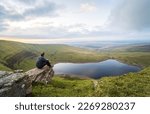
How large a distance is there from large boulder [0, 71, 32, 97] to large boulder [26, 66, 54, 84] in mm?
5189

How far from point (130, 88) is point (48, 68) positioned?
52.5ft

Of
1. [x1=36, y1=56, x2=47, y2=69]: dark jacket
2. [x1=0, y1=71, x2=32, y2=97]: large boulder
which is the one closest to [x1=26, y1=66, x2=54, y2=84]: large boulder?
[x1=36, y1=56, x2=47, y2=69]: dark jacket

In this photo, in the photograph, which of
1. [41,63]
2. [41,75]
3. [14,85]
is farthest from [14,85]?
[41,63]

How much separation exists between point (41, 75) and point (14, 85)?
10.6 meters

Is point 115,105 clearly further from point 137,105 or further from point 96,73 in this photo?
point 96,73

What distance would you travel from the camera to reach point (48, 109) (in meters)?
19.3

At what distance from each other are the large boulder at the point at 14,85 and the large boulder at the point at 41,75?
17.0 feet

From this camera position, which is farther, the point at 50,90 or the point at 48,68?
the point at 48,68

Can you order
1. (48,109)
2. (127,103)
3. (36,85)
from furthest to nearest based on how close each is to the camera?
(36,85) < (127,103) < (48,109)

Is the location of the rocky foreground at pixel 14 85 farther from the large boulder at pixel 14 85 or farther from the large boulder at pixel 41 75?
the large boulder at pixel 41 75

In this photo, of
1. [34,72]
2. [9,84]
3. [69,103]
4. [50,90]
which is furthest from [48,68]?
[69,103]

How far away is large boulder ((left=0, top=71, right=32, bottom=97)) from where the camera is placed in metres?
25.4

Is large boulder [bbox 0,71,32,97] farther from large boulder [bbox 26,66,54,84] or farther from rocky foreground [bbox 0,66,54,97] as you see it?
large boulder [bbox 26,66,54,84]

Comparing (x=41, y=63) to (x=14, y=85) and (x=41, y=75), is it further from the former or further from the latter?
(x=14, y=85)
